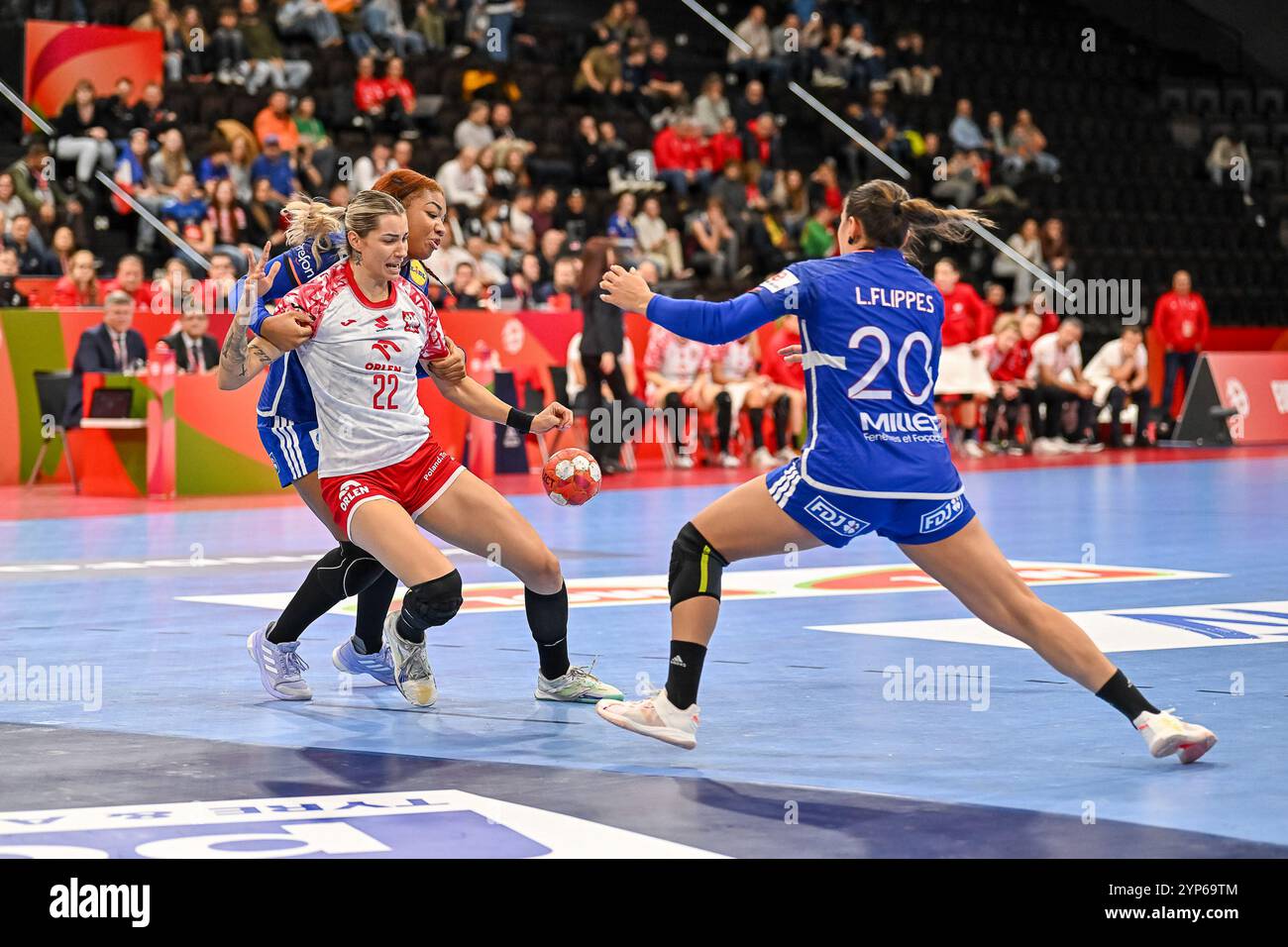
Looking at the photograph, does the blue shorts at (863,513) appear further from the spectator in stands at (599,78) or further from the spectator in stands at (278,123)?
the spectator in stands at (599,78)

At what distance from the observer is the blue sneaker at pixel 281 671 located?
7.26 m

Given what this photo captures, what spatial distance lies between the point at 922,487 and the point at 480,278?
15.1 meters

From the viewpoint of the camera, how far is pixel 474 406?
7.34 m

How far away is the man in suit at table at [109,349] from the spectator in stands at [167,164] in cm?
387

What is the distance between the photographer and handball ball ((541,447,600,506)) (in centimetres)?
739

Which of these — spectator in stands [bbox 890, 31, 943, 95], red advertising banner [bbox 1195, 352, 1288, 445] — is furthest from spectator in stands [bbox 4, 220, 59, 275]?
spectator in stands [bbox 890, 31, 943, 95]

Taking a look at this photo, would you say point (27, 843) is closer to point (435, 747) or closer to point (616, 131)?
point (435, 747)

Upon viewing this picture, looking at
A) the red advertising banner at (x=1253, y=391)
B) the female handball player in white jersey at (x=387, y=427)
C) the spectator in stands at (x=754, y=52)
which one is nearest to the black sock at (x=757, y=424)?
the red advertising banner at (x=1253, y=391)

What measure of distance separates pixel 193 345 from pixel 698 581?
39.6ft

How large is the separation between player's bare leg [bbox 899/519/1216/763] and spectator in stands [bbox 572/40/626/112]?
812 inches

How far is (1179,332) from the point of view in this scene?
2508 centimetres

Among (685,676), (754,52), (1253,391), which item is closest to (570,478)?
(685,676)

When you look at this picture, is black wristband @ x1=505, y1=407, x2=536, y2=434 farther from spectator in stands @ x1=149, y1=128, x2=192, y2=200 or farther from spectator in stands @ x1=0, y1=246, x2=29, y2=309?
spectator in stands @ x1=149, y1=128, x2=192, y2=200

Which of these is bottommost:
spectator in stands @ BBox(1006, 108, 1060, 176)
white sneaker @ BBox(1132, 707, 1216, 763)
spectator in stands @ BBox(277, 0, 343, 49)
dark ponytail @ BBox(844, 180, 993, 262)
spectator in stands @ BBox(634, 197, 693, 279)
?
white sneaker @ BBox(1132, 707, 1216, 763)
